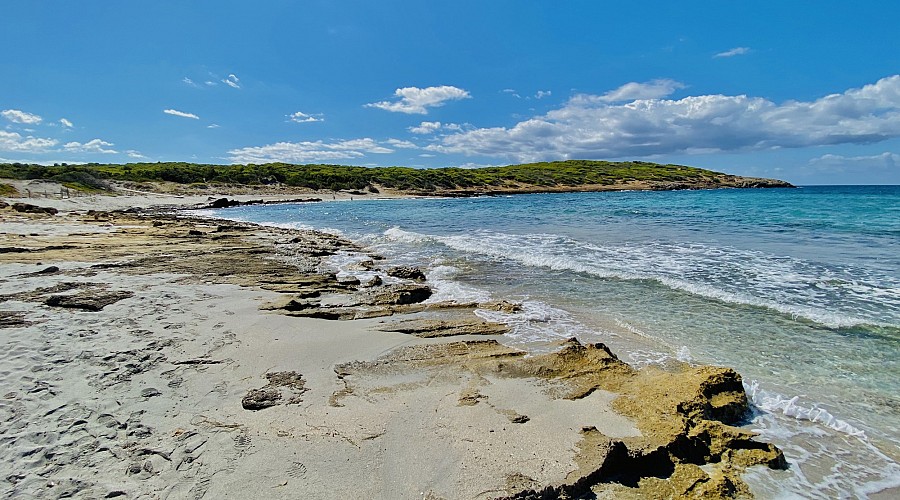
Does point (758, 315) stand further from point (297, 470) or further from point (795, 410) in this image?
point (297, 470)

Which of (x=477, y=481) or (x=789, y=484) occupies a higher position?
(x=477, y=481)

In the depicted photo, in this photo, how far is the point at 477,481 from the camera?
330cm

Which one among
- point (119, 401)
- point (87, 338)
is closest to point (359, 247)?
point (87, 338)

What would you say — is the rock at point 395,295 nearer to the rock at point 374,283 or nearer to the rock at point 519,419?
the rock at point 374,283

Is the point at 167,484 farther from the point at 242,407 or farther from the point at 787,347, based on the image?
the point at 787,347

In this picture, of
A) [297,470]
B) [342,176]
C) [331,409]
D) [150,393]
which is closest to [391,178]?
[342,176]

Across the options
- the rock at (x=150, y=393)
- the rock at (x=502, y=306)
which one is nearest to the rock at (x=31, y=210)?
the rock at (x=150, y=393)

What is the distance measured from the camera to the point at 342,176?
3418 inches

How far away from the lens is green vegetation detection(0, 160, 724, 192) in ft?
187

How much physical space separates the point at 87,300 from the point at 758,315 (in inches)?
466

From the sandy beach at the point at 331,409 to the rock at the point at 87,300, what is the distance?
0.04 meters

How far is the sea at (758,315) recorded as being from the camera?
167 inches

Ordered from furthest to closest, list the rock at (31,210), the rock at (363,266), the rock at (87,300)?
the rock at (31,210) < the rock at (363,266) < the rock at (87,300)

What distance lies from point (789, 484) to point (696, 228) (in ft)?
71.5
